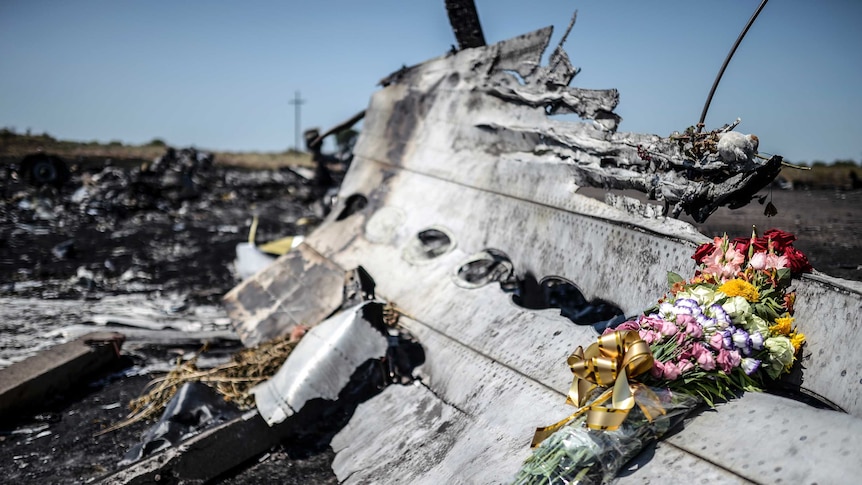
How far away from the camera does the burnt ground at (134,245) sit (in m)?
4.56

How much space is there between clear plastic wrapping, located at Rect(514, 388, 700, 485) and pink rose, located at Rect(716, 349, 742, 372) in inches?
9.5

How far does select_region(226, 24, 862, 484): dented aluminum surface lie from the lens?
8.59ft

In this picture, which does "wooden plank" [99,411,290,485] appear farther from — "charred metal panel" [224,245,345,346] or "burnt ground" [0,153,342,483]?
Answer: "charred metal panel" [224,245,345,346]

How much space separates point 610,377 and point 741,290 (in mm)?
882

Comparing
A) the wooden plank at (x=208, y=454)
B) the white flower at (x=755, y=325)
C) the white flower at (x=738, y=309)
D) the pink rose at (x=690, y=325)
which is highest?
the white flower at (x=738, y=309)

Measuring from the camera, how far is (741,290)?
3012 mm

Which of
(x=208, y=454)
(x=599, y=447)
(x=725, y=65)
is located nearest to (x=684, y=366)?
(x=599, y=447)

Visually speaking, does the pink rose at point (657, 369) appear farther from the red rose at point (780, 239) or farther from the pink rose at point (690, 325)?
the red rose at point (780, 239)

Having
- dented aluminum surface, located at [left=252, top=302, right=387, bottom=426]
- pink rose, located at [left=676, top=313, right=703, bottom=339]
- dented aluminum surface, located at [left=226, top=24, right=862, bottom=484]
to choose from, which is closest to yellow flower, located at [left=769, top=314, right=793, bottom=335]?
dented aluminum surface, located at [left=226, top=24, right=862, bottom=484]

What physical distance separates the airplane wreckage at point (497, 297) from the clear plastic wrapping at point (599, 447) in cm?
8

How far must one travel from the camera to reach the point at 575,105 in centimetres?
502

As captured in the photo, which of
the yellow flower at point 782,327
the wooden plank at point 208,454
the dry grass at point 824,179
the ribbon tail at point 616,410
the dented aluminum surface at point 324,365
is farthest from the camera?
the dry grass at point 824,179

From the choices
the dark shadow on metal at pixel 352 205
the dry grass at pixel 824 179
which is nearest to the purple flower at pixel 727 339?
the dark shadow on metal at pixel 352 205

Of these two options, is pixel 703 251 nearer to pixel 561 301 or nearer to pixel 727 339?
pixel 727 339
